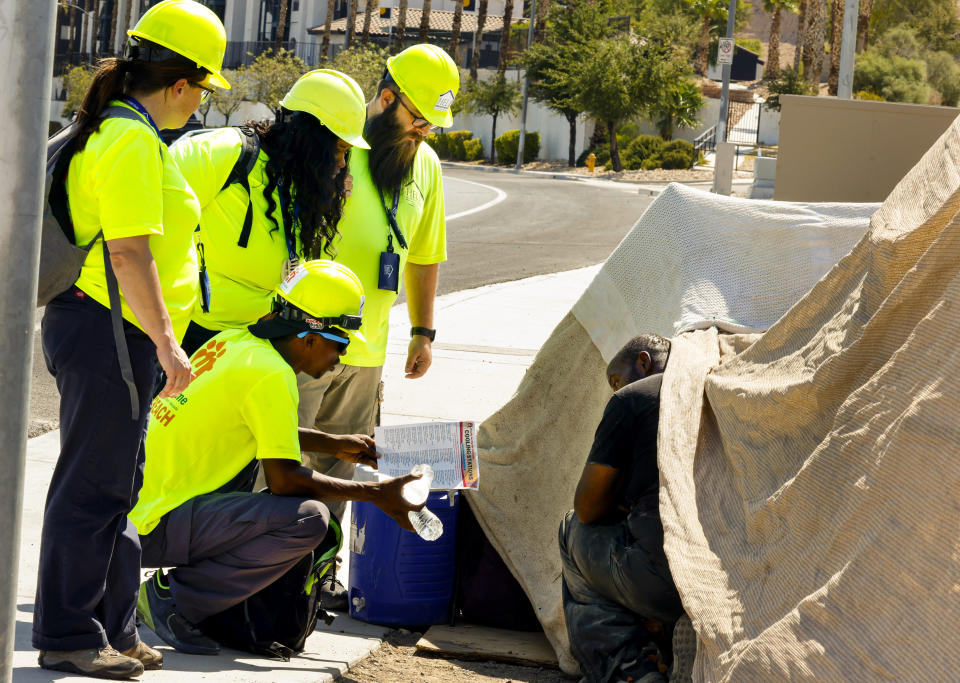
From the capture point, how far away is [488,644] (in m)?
4.41

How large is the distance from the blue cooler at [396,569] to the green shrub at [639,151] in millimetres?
43448

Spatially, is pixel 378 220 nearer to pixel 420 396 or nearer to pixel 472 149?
pixel 420 396

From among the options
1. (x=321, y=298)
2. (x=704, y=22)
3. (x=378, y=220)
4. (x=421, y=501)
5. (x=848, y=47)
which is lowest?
(x=421, y=501)

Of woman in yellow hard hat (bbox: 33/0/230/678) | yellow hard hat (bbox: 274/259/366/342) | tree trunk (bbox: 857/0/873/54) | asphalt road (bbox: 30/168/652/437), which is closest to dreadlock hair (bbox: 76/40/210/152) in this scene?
woman in yellow hard hat (bbox: 33/0/230/678)

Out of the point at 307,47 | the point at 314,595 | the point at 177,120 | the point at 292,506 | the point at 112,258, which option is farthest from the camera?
the point at 307,47

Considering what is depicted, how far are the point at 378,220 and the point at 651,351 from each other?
1.18 m

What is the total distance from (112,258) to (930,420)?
2068mm

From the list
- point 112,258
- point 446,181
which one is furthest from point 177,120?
point 446,181

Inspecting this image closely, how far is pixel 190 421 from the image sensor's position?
3789 millimetres

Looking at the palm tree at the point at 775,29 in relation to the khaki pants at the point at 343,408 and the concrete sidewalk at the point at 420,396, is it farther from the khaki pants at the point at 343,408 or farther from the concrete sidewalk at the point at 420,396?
the khaki pants at the point at 343,408

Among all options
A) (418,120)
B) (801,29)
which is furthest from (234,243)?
(801,29)

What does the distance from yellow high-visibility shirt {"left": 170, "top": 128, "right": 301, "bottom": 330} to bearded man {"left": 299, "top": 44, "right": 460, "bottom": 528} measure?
28 centimetres

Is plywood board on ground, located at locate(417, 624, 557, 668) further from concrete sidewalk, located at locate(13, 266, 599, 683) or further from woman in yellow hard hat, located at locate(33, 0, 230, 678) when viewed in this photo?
woman in yellow hard hat, located at locate(33, 0, 230, 678)

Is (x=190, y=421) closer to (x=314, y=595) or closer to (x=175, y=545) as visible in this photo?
(x=175, y=545)
